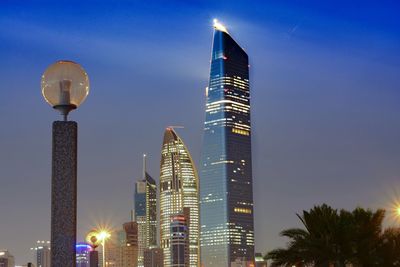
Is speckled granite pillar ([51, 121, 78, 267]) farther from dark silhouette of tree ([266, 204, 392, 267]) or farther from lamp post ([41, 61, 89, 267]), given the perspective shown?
dark silhouette of tree ([266, 204, 392, 267])

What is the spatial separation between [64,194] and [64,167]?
1.47ft

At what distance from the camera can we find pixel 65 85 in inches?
513

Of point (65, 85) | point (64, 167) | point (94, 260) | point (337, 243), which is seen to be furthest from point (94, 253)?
point (337, 243)

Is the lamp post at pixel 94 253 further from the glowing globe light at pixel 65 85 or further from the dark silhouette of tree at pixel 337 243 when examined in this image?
the dark silhouette of tree at pixel 337 243

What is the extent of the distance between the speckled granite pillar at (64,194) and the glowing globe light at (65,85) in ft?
1.59

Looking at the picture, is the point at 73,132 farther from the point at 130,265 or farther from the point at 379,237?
the point at 130,265

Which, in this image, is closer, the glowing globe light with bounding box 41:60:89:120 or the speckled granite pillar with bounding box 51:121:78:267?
the glowing globe light with bounding box 41:60:89:120

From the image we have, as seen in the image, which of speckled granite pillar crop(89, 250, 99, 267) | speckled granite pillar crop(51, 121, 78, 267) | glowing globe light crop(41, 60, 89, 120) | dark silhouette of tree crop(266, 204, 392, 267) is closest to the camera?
glowing globe light crop(41, 60, 89, 120)

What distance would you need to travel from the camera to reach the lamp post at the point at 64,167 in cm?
1297

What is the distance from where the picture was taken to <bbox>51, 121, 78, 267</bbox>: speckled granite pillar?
1310cm

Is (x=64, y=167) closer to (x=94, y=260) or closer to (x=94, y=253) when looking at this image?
(x=94, y=260)

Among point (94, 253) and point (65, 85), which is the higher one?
point (65, 85)

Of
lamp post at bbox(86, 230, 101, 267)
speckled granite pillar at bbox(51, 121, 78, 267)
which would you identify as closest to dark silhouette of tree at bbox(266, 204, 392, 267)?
lamp post at bbox(86, 230, 101, 267)

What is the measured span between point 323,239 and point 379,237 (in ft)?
9.66
